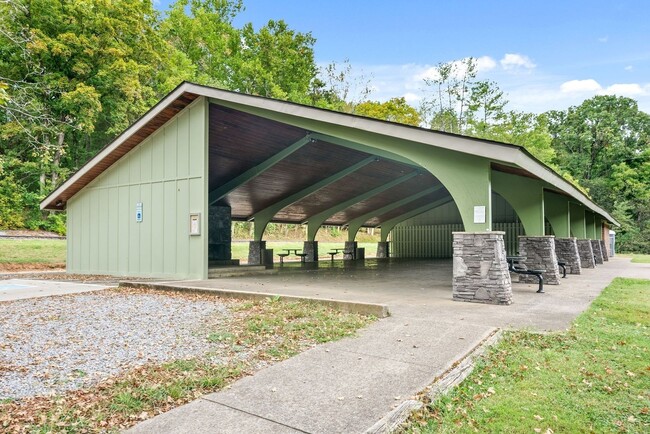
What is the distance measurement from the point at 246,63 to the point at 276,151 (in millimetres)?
20881

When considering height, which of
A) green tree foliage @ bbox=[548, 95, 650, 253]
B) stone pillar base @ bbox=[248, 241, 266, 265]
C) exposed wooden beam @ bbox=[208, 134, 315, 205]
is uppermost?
green tree foliage @ bbox=[548, 95, 650, 253]

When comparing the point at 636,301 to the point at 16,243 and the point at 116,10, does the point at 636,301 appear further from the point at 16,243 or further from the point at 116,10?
the point at 116,10

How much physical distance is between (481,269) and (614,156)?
3746 centimetres

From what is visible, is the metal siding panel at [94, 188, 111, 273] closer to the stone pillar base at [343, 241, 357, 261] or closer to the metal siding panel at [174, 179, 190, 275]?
the metal siding panel at [174, 179, 190, 275]

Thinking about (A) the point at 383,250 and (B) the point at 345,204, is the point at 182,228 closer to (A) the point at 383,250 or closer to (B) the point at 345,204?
(B) the point at 345,204

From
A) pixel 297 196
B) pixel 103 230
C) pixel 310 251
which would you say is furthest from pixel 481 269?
pixel 310 251

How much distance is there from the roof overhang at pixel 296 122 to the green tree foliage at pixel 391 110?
22225 mm

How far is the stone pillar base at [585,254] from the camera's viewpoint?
15.2 meters

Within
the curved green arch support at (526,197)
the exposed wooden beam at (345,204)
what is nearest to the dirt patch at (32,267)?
the exposed wooden beam at (345,204)

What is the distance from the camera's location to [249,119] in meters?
10.3

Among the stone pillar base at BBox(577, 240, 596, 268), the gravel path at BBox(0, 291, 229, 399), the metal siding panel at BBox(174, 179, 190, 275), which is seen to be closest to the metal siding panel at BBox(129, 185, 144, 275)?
the metal siding panel at BBox(174, 179, 190, 275)

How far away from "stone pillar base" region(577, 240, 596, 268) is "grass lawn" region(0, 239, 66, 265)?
20.1 meters

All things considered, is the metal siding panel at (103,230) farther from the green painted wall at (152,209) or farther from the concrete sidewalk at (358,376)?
the concrete sidewalk at (358,376)

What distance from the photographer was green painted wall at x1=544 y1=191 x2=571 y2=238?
12.2 m
